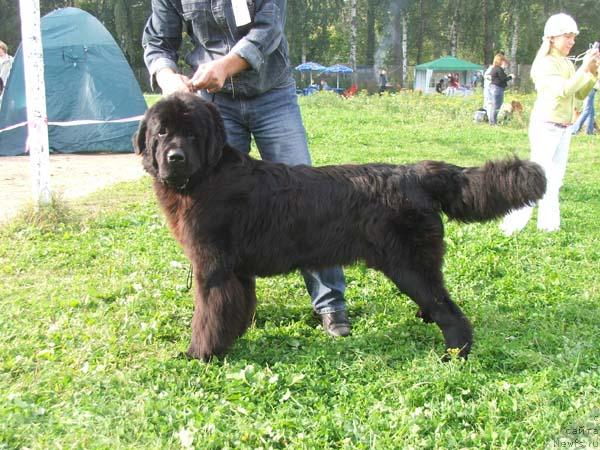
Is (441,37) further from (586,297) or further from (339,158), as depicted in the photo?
(586,297)

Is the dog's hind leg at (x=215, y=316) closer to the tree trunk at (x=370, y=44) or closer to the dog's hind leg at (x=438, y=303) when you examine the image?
the dog's hind leg at (x=438, y=303)

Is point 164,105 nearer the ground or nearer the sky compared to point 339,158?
nearer the sky

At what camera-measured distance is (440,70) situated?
40281 millimetres

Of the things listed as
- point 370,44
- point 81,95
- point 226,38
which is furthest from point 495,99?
point 370,44

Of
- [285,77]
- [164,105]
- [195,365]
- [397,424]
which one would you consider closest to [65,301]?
[195,365]

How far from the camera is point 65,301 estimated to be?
13.5 feet

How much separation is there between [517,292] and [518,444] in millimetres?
2008

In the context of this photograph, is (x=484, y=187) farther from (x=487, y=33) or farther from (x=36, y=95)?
(x=487, y=33)

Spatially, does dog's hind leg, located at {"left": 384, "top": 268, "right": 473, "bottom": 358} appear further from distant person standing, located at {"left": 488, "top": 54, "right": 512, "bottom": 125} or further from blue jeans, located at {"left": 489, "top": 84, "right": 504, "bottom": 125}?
blue jeans, located at {"left": 489, "top": 84, "right": 504, "bottom": 125}

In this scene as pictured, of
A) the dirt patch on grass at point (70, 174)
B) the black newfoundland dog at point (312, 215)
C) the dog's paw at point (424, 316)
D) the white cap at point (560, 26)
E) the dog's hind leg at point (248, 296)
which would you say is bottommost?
the dirt patch on grass at point (70, 174)

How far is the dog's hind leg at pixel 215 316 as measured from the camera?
3.34 metres

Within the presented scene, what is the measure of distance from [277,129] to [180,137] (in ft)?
3.17

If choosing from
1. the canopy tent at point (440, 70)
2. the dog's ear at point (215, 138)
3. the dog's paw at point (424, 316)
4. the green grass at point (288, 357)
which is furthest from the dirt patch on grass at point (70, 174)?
the canopy tent at point (440, 70)

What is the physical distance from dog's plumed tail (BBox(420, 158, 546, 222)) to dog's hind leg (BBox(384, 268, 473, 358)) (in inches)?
16.3
